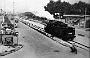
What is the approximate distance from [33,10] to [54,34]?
164ft

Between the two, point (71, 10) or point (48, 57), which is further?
point (71, 10)

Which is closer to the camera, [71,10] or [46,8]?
[71,10]

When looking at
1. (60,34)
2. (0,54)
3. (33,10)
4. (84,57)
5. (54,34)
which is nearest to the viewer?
(84,57)

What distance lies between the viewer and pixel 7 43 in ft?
51.9

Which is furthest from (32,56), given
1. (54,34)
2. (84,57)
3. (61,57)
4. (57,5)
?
(57,5)

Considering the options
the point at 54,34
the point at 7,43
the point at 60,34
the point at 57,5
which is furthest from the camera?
the point at 57,5

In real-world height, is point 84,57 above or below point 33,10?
below

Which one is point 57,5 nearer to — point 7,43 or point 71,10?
point 71,10

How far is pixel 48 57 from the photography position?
11.5 meters

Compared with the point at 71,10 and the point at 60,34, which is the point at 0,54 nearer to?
the point at 60,34

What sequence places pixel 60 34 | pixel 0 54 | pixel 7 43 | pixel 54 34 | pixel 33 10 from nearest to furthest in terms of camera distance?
pixel 0 54, pixel 7 43, pixel 60 34, pixel 54 34, pixel 33 10

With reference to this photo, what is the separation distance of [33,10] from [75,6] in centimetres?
2117

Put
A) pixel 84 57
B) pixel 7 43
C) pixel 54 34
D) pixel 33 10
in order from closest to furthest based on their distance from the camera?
1. pixel 84 57
2. pixel 7 43
3. pixel 54 34
4. pixel 33 10

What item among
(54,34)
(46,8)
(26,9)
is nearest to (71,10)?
(46,8)
